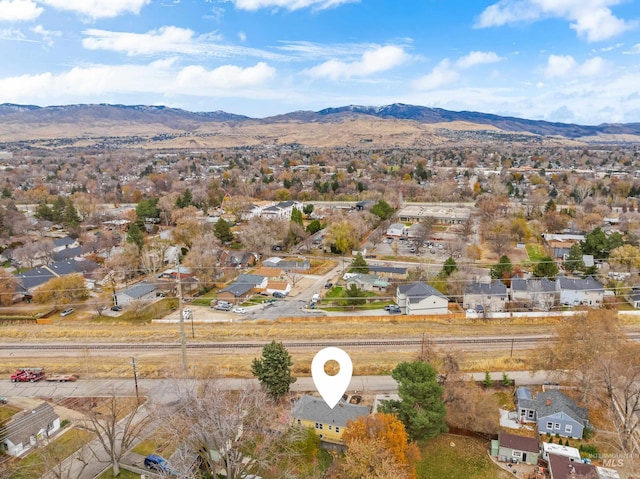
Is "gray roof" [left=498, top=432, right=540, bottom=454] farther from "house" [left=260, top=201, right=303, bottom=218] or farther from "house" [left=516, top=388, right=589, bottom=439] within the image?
"house" [left=260, top=201, right=303, bottom=218]

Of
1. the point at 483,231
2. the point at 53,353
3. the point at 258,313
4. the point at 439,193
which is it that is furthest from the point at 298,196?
the point at 53,353

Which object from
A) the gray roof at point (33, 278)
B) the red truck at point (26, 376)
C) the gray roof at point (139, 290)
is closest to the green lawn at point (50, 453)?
the red truck at point (26, 376)

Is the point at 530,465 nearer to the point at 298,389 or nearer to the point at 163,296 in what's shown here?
the point at 298,389

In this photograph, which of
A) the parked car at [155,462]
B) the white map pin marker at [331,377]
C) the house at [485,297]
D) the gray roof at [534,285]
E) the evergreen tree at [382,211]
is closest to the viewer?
the white map pin marker at [331,377]

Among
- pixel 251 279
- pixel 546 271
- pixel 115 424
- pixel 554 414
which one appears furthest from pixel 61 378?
pixel 546 271

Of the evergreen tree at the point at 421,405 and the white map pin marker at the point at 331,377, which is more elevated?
the white map pin marker at the point at 331,377

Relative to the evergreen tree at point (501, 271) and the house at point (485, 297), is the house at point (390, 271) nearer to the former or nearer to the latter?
the house at point (485, 297)

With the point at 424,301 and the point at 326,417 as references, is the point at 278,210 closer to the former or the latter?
the point at 424,301
